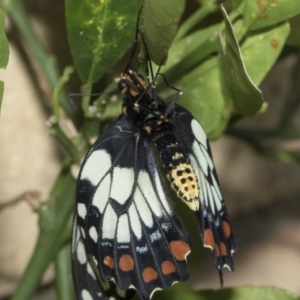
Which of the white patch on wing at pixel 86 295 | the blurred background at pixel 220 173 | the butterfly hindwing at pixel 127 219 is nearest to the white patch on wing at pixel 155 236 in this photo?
the butterfly hindwing at pixel 127 219

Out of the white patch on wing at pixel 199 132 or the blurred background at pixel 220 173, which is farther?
the blurred background at pixel 220 173

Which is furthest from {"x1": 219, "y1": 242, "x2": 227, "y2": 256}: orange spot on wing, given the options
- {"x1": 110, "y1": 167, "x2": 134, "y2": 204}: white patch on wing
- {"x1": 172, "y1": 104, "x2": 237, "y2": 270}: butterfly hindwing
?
{"x1": 110, "y1": 167, "x2": 134, "y2": 204}: white patch on wing

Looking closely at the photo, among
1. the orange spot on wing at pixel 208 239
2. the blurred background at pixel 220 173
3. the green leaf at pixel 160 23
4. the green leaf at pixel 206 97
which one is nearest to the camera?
the green leaf at pixel 160 23

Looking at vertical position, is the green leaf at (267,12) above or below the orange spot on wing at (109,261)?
above

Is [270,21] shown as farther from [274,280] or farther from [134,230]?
[274,280]

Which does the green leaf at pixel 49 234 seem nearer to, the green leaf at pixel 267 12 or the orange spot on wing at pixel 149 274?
the orange spot on wing at pixel 149 274

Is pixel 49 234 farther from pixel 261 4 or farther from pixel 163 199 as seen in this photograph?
pixel 261 4
